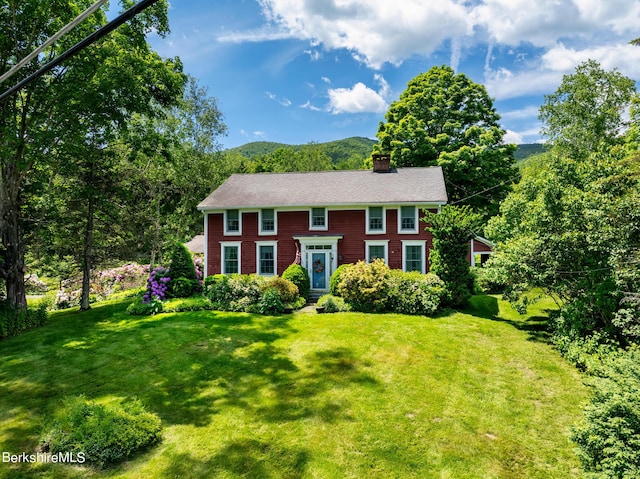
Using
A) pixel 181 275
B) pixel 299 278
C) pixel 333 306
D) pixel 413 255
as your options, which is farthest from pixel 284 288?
pixel 413 255

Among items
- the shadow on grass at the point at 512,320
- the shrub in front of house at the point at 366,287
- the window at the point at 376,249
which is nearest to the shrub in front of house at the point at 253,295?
the shrub in front of house at the point at 366,287

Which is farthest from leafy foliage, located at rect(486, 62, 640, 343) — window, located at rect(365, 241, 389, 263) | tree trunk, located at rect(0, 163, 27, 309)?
tree trunk, located at rect(0, 163, 27, 309)

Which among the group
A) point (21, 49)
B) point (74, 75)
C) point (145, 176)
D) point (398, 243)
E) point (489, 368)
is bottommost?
point (489, 368)

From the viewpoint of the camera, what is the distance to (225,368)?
403 inches

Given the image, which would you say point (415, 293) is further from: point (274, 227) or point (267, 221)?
point (267, 221)

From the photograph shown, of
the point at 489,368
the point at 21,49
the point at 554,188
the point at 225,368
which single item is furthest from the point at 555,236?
the point at 21,49

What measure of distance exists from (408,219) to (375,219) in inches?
77.2

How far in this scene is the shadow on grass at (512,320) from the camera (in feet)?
43.8

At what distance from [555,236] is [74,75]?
2011 cm

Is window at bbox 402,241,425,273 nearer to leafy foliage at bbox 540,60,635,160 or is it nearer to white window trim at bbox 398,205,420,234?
white window trim at bbox 398,205,420,234

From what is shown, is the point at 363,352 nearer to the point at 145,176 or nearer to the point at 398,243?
the point at 398,243

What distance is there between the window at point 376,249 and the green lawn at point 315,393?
620 centimetres

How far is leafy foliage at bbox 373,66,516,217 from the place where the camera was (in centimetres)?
2873

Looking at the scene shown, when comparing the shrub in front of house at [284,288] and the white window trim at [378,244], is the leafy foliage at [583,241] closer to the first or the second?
the white window trim at [378,244]
